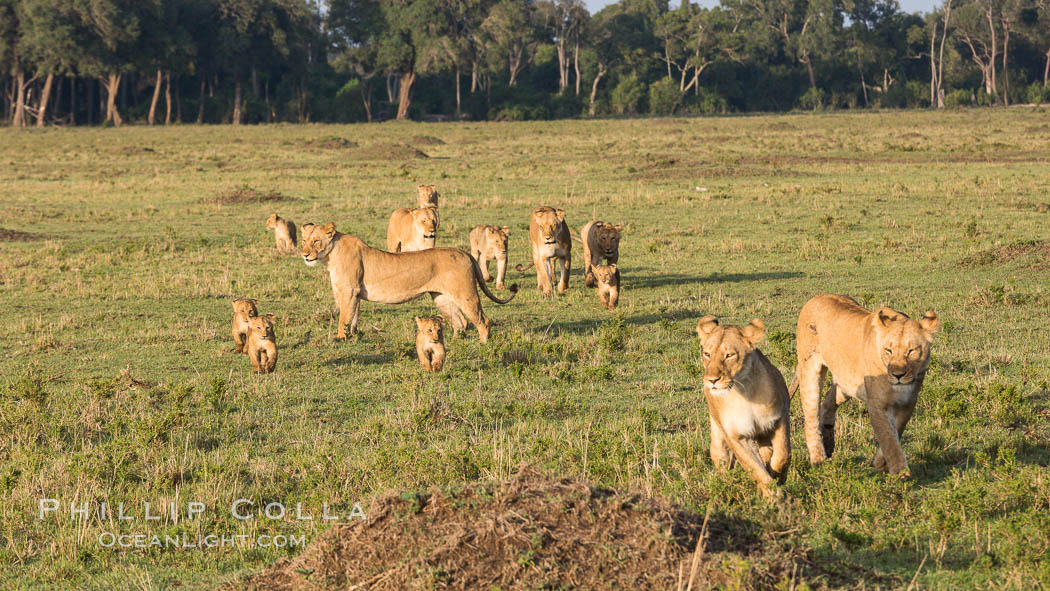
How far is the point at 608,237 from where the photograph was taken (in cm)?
1493

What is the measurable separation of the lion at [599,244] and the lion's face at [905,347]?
8.69m

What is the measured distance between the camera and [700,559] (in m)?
4.65

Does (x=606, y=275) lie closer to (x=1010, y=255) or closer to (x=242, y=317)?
(x=242, y=317)

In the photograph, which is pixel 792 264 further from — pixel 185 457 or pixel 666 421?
pixel 185 457

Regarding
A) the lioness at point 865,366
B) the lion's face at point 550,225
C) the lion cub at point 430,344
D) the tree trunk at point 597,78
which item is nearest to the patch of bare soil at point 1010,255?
the lion's face at point 550,225

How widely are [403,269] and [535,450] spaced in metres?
Result: 4.50

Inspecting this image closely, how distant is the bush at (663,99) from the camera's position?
92.4 meters

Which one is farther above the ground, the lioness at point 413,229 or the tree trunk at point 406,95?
the tree trunk at point 406,95

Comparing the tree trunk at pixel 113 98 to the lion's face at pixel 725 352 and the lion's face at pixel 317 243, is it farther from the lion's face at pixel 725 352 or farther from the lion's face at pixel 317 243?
the lion's face at pixel 725 352

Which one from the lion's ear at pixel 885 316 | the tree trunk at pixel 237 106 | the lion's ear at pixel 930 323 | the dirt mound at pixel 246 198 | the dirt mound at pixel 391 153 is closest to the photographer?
the lion's ear at pixel 930 323

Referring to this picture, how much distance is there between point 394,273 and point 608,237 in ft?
13.5

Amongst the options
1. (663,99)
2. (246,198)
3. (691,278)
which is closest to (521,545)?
(691,278)

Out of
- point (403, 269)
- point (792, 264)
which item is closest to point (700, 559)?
point (403, 269)

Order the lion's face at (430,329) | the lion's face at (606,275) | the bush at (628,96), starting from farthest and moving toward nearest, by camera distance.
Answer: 1. the bush at (628,96)
2. the lion's face at (606,275)
3. the lion's face at (430,329)
